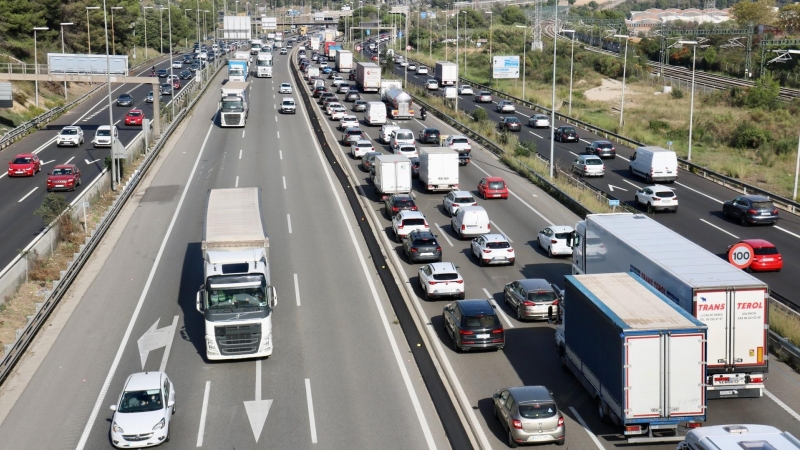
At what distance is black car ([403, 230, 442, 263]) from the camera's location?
38031 millimetres

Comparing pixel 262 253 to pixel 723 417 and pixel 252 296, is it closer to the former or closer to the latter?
pixel 252 296

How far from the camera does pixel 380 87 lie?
101 meters

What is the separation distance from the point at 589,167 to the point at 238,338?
36.3 metres

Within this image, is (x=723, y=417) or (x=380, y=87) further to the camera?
(x=380, y=87)

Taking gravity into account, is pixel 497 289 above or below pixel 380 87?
below

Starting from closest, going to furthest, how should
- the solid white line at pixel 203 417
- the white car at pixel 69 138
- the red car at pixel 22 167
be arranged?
the solid white line at pixel 203 417 < the red car at pixel 22 167 < the white car at pixel 69 138

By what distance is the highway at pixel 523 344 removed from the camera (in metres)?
23.6

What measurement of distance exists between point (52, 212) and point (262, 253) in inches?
643

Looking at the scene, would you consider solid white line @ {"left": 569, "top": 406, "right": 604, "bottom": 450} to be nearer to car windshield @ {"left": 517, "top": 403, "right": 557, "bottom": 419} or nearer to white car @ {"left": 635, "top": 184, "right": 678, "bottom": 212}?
car windshield @ {"left": 517, "top": 403, "right": 557, "bottom": 419}

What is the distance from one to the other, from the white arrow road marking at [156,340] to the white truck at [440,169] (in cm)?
Answer: 2376

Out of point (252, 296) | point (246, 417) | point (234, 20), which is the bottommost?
point (246, 417)

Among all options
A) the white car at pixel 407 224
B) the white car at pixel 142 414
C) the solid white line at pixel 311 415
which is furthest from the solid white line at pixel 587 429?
the white car at pixel 407 224

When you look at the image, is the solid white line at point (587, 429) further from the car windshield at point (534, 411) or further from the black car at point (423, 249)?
the black car at point (423, 249)

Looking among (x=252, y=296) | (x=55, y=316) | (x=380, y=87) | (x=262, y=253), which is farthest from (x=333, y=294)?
(x=380, y=87)
